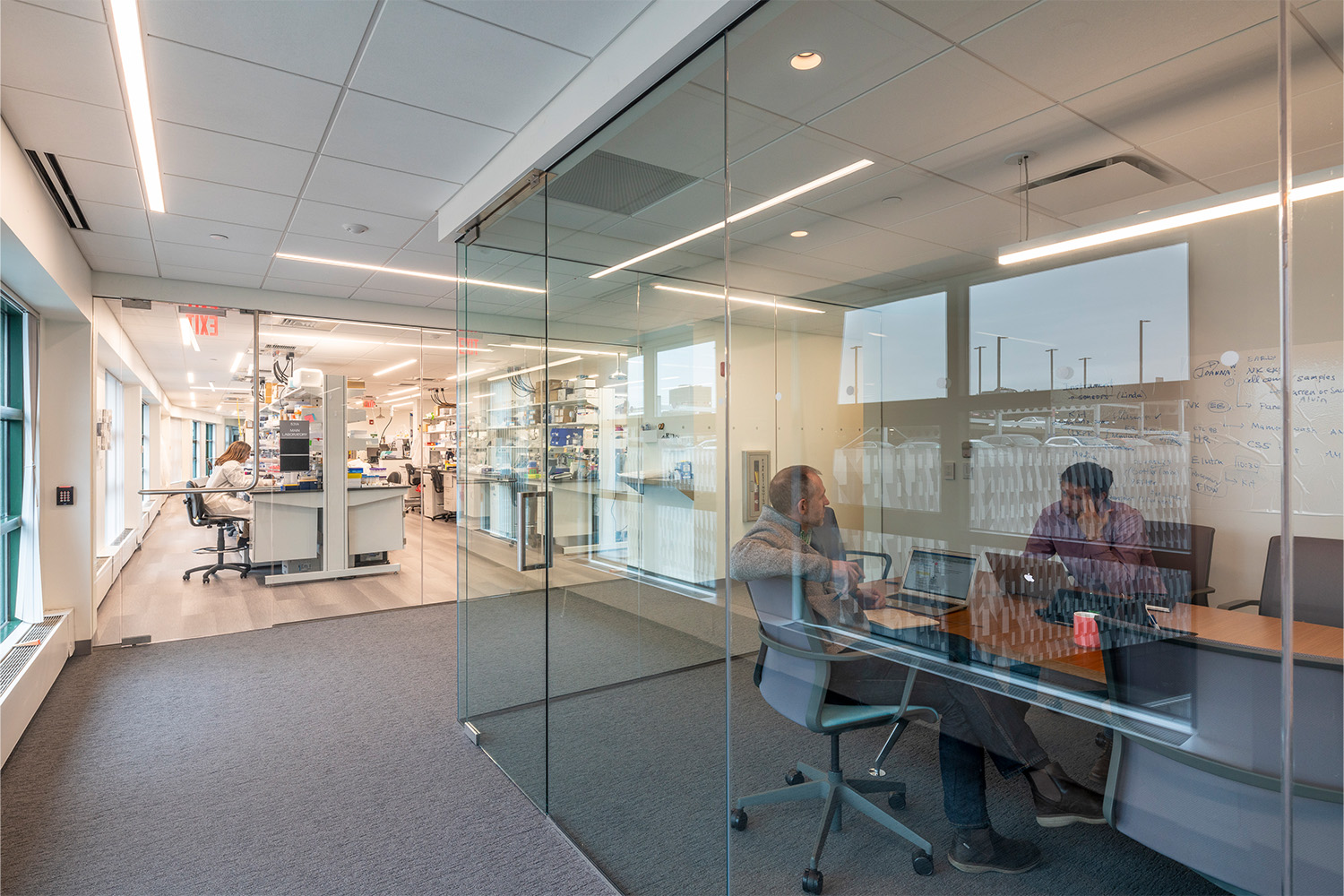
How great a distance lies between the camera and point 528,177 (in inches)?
113

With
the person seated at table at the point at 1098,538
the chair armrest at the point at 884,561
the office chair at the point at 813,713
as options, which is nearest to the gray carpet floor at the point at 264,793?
the office chair at the point at 813,713

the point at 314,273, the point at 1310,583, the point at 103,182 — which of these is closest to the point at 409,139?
the point at 103,182

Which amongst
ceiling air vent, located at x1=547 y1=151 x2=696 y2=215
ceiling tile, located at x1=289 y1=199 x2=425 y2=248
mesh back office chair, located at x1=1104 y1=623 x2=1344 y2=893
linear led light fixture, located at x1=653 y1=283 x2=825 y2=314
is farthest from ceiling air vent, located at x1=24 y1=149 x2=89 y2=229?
mesh back office chair, located at x1=1104 y1=623 x2=1344 y2=893

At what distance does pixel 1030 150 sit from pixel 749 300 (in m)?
0.78

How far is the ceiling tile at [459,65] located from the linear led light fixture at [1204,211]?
1924 millimetres

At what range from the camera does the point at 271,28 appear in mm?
2146

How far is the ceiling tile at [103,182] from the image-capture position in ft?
10.3

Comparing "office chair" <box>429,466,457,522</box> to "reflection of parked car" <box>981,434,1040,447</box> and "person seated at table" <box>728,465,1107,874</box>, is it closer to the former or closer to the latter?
"person seated at table" <box>728,465,1107,874</box>

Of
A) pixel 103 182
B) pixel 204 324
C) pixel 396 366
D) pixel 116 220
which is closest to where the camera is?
pixel 103 182

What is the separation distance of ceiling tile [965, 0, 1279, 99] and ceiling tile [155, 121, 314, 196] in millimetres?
2997

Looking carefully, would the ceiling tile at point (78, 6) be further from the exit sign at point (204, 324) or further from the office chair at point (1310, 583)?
the exit sign at point (204, 324)

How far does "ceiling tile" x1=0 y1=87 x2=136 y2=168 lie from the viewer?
2551 mm

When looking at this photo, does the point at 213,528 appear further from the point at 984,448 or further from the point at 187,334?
the point at 984,448

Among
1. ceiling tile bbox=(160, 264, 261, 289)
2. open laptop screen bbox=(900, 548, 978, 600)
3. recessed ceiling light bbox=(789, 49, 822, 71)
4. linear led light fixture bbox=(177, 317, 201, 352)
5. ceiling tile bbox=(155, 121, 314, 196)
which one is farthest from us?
linear led light fixture bbox=(177, 317, 201, 352)
